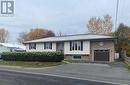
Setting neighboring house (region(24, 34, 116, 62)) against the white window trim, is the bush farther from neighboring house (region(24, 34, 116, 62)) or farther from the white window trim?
the white window trim

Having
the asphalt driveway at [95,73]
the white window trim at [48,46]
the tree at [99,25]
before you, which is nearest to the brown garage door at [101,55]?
the white window trim at [48,46]

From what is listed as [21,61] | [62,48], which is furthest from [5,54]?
[62,48]

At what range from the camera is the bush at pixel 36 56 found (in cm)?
3594

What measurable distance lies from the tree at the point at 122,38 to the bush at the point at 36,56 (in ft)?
80.5

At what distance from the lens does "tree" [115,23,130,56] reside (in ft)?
Result: 186

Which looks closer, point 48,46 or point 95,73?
point 95,73

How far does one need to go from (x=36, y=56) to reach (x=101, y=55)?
12.9m

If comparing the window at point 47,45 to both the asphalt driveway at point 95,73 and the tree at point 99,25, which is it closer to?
the asphalt driveway at point 95,73

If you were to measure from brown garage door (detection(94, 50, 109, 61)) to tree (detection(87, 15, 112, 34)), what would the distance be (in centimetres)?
3354

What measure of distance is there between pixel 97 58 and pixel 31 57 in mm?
12922

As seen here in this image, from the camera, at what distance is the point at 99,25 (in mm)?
77562

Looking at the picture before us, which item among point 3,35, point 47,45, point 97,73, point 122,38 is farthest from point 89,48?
point 3,35

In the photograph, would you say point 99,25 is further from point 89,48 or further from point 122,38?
point 89,48

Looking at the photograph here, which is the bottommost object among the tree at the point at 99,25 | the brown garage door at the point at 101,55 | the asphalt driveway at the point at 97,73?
the asphalt driveway at the point at 97,73
